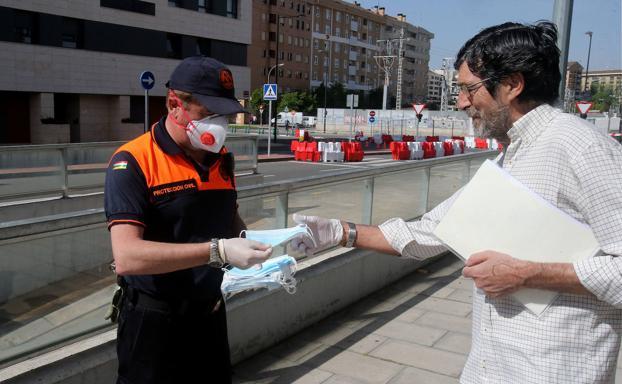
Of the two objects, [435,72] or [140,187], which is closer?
[140,187]

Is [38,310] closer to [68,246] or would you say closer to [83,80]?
[68,246]

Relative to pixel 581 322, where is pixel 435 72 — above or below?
above

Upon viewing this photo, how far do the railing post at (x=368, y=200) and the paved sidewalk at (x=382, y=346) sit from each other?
2.68 ft

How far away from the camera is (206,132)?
227cm

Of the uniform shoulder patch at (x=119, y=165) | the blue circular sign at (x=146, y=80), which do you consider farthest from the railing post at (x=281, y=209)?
the blue circular sign at (x=146, y=80)

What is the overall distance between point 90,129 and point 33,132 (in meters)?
3.43

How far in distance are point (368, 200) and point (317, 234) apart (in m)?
3.83

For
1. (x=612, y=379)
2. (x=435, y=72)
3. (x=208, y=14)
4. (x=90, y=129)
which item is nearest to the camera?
(x=612, y=379)

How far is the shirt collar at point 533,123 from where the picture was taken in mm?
1901

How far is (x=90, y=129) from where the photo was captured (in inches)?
1321

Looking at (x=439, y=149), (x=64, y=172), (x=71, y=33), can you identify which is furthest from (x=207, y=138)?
(x=71, y=33)

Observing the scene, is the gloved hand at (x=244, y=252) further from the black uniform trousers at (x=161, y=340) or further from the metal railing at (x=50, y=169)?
the metal railing at (x=50, y=169)

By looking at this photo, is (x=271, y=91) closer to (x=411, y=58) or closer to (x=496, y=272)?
(x=496, y=272)

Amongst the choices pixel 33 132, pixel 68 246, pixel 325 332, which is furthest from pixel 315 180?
pixel 33 132
